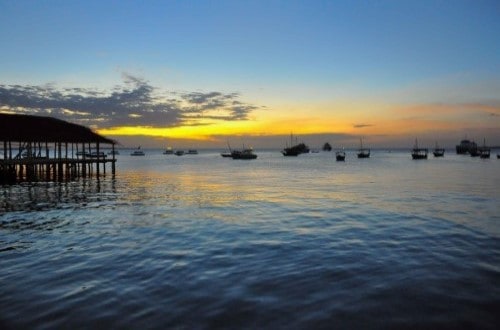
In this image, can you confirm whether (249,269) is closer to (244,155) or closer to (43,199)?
(43,199)

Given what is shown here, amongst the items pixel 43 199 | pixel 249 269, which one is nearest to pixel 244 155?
pixel 43 199

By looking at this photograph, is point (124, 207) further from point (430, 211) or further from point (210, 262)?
point (430, 211)

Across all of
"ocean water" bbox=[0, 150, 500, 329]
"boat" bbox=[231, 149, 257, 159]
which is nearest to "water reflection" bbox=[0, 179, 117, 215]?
"ocean water" bbox=[0, 150, 500, 329]

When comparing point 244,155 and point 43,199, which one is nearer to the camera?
point 43,199

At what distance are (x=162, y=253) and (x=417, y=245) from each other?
8797 mm

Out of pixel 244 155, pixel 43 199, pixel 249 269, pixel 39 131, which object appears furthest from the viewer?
pixel 244 155

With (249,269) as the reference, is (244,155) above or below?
above

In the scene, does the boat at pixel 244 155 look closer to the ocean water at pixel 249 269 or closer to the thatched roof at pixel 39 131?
the thatched roof at pixel 39 131

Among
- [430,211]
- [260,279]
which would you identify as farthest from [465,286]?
[430,211]

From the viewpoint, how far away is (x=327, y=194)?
30.6m

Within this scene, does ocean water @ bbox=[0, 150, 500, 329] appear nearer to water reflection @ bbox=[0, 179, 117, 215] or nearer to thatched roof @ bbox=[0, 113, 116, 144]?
water reflection @ bbox=[0, 179, 117, 215]

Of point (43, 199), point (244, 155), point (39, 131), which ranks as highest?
point (39, 131)

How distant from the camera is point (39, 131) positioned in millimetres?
48375

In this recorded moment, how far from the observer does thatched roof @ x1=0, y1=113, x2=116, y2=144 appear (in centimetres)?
4566
